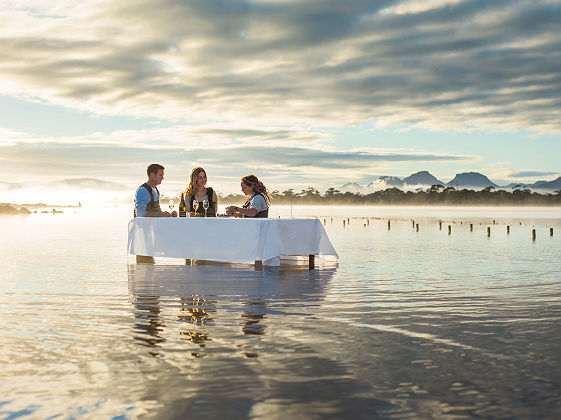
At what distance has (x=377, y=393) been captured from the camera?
4.52m

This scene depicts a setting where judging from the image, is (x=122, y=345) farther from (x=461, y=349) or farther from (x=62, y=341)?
(x=461, y=349)

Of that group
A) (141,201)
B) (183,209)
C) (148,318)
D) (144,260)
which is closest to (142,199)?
(141,201)

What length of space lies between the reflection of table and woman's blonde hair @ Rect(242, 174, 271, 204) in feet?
2.73

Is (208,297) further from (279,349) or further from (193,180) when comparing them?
(193,180)

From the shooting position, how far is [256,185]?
42.8 feet

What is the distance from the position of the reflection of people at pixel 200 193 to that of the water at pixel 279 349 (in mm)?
2088

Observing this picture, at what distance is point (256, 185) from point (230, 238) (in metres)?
1.19

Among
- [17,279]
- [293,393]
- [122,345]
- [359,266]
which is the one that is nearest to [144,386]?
[293,393]

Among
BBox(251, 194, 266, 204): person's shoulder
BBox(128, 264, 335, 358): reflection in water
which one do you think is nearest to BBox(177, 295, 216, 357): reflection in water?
BBox(128, 264, 335, 358): reflection in water

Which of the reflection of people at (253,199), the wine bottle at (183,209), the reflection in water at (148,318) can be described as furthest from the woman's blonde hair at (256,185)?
the reflection in water at (148,318)

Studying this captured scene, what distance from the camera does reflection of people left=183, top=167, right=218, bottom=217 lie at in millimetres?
13227

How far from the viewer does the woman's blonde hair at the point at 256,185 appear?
12.9 metres

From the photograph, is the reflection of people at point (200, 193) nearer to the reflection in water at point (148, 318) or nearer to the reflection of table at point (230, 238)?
the reflection of table at point (230, 238)

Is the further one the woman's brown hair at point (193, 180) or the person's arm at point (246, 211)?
the woman's brown hair at point (193, 180)
